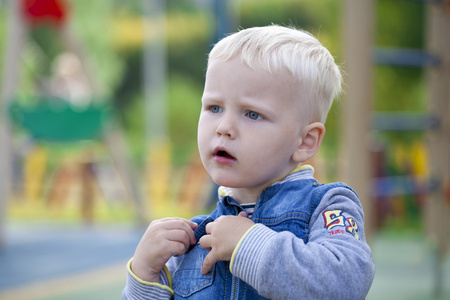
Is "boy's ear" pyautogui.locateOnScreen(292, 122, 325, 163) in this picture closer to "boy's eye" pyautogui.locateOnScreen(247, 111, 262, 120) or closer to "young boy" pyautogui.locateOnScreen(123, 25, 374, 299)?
"young boy" pyautogui.locateOnScreen(123, 25, 374, 299)

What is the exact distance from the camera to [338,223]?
1095mm

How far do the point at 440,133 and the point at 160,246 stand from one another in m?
2.92

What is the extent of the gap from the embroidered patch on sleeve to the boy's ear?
0.13 metres

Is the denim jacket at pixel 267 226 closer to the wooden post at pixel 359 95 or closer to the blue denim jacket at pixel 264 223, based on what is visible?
the blue denim jacket at pixel 264 223

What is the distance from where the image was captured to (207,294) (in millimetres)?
1147

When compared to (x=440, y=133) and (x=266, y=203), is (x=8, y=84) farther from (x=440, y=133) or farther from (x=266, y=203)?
(x=266, y=203)

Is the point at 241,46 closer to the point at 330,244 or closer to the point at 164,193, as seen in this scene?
the point at 330,244

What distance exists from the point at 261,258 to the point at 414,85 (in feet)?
34.0

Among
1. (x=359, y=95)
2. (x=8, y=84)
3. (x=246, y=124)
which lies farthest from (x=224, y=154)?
(x=8, y=84)

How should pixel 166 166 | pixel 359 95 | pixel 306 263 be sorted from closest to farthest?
pixel 306 263 → pixel 359 95 → pixel 166 166

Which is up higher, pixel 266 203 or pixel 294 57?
pixel 294 57

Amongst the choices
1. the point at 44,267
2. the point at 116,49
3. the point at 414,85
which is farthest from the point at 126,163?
the point at 116,49

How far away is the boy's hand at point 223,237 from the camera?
1084 mm

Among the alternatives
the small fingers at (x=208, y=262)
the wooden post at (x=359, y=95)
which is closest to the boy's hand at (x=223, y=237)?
the small fingers at (x=208, y=262)
